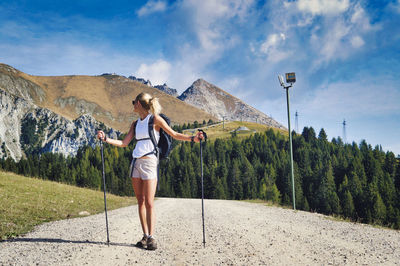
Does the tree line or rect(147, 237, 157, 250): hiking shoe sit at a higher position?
A: rect(147, 237, 157, 250): hiking shoe

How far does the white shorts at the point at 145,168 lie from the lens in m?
6.13

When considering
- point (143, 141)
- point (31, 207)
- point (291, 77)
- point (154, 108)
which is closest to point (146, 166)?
point (143, 141)

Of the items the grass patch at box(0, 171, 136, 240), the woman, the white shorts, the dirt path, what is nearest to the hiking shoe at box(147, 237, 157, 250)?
the woman

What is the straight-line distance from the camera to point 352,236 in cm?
817

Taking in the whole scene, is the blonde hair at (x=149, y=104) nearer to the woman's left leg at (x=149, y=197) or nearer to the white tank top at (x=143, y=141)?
the white tank top at (x=143, y=141)

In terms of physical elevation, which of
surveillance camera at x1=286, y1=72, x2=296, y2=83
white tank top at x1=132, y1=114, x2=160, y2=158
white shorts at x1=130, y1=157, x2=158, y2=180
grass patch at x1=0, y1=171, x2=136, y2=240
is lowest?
grass patch at x1=0, y1=171, x2=136, y2=240

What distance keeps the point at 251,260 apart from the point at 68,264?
Result: 385cm

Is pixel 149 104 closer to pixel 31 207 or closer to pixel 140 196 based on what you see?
pixel 140 196

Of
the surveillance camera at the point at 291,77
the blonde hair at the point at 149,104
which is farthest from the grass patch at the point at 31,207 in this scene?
the surveillance camera at the point at 291,77

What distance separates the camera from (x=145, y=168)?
613 centimetres

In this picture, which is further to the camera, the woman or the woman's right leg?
the woman's right leg

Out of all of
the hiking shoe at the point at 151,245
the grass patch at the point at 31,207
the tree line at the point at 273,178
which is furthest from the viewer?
the tree line at the point at 273,178

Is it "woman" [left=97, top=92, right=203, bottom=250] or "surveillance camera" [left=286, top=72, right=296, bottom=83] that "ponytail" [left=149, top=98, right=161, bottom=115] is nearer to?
"woman" [left=97, top=92, right=203, bottom=250]

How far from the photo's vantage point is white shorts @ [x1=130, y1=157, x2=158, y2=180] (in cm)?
613
